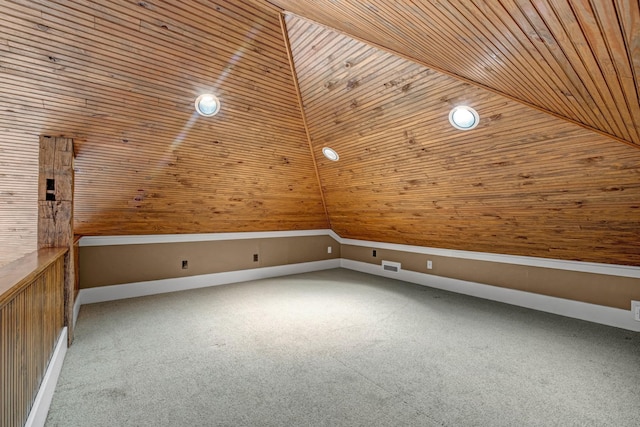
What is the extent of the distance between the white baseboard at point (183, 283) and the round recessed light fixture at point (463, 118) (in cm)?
421

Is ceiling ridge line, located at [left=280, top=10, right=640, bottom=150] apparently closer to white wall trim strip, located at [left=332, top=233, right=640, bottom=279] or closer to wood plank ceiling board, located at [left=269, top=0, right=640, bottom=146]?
wood plank ceiling board, located at [left=269, top=0, right=640, bottom=146]

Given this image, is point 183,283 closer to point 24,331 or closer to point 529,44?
point 24,331

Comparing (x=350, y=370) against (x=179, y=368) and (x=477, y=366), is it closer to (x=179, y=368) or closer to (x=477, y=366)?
(x=477, y=366)

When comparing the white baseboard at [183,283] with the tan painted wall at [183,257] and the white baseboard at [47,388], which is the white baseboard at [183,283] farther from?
the white baseboard at [47,388]

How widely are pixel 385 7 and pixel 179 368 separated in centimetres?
287

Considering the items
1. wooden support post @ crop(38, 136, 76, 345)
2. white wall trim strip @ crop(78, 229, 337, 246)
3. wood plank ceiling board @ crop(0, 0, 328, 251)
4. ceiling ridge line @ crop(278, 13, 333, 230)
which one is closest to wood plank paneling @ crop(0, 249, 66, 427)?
wooden support post @ crop(38, 136, 76, 345)

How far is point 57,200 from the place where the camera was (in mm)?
2980

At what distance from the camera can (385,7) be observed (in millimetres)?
1517

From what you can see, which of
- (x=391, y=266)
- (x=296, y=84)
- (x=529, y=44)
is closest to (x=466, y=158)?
(x=296, y=84)

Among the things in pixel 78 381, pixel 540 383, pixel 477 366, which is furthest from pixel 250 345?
pixel 540 383

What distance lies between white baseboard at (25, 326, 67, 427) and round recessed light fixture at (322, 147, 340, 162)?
3378 millimetres

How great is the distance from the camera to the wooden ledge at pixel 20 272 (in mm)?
1385

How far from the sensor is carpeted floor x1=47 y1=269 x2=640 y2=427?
208 cm

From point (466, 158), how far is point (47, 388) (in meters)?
3.86
